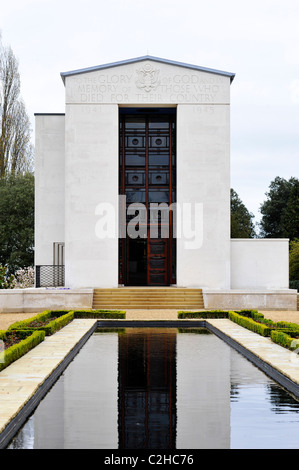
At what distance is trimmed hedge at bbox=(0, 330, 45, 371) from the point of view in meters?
9.73

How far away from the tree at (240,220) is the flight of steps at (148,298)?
3068 centimetres

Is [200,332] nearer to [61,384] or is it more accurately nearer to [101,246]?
[61,384]

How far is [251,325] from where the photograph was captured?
50.5 feet

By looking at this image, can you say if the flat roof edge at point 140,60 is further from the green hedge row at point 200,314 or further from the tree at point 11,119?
the tree at point 11,119

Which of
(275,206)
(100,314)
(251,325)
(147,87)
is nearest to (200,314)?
(100,314)

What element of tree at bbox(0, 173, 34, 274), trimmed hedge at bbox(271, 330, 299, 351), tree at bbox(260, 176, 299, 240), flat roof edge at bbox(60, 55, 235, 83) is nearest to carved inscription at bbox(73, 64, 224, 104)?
flat roof edge at bbox(60, 55, 235, 83)

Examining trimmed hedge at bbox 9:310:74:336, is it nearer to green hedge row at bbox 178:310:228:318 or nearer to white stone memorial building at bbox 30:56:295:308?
green hedge row at bbox 178:310:228:318

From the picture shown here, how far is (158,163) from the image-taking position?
26.9 m

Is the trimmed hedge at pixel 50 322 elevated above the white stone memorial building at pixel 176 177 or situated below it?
below

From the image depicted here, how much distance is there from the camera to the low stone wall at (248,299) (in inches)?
889

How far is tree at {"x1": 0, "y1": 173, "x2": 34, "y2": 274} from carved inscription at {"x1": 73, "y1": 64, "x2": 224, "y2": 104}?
13.3 meters

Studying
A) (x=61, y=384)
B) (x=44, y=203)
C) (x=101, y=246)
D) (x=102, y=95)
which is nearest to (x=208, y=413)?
(x=61, y=384)

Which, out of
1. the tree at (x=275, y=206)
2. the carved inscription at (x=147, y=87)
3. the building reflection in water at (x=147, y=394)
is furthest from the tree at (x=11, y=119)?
the building reflection in water at (x=147, y=394)

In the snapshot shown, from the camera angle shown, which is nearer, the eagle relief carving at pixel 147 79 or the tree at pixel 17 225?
the eagle relief carving at pixel 147 79
